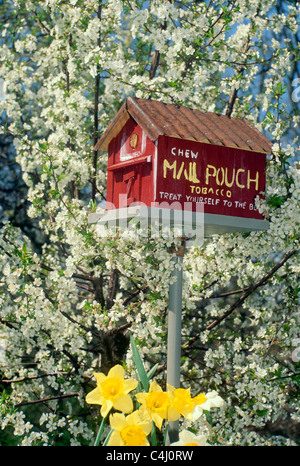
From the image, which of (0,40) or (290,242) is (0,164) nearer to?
(0,40)

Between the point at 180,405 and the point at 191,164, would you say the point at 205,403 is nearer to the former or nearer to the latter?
the point at 180,405

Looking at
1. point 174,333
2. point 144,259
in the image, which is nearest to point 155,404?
point 174,333

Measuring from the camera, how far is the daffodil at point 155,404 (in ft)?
6.61

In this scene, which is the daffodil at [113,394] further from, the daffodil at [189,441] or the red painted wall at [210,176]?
the red painted wall at [210,176]

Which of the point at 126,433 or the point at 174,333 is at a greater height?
the point at 174,333

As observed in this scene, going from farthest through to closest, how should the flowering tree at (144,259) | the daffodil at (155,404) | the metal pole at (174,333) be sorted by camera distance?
the flowering tree at (144,259) < the metal pole at (174,333) < the daffodil at (155,404)

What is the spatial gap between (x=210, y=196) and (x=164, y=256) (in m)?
0.61

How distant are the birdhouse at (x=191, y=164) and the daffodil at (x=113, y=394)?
3.53 feet

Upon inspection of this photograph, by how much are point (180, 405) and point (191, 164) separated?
4.75 feet

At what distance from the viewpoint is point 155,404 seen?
2047mm

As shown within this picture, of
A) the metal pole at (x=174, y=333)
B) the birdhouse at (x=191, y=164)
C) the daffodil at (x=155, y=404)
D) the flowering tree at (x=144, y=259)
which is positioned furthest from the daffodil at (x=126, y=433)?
the flowering tree at (x=144, y=259)

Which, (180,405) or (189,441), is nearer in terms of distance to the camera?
(189,441)

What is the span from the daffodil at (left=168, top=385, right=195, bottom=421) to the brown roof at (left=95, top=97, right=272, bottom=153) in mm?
1369
